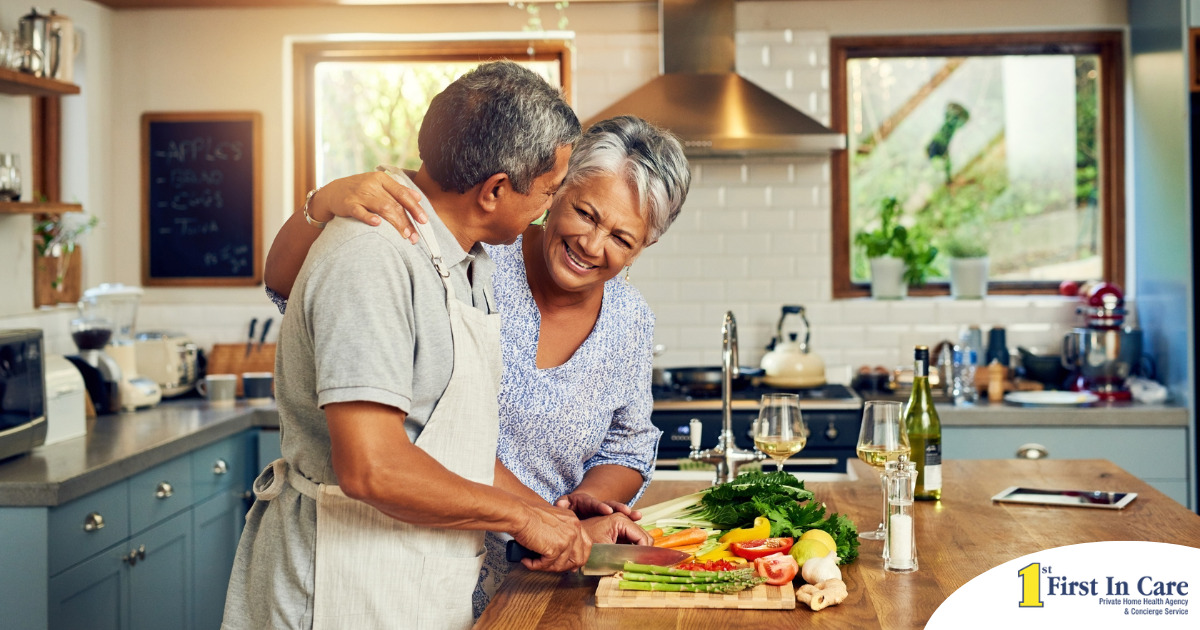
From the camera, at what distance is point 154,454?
10.0 feet

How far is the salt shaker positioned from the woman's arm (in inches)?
32.8

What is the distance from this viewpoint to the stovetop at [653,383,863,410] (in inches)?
152

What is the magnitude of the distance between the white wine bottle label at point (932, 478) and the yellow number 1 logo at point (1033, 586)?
1023 millimetres

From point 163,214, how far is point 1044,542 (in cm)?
388

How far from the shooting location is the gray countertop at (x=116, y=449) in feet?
8.32

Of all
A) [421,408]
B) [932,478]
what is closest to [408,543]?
[421,408]

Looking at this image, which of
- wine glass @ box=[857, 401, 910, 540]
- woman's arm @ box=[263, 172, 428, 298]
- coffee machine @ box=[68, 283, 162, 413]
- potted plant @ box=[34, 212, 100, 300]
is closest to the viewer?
woman's arm @ box=[263, 172, 428, 298]

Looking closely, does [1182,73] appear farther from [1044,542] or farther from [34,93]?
[34,93]

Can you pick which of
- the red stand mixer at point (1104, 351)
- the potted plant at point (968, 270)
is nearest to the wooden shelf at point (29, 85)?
the potted plant at point (968, 270)

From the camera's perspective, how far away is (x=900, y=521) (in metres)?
1.68

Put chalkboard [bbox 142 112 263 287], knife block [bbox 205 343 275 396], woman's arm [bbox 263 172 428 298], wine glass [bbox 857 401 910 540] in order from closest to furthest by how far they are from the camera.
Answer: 1. woman's arm [bbox 263 172 428 298]
2. wine glass [bbox 857 401 910 540]
3. knife block [bbox 205 343 275 396]
4. chalkboard [bbox 142 112 263 287]

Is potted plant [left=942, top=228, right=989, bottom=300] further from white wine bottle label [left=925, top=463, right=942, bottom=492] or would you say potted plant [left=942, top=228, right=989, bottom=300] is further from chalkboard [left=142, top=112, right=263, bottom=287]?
chalkboard [left=142, top=112, right=263, bottom=287]

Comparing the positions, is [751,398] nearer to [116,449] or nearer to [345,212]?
[116,449]

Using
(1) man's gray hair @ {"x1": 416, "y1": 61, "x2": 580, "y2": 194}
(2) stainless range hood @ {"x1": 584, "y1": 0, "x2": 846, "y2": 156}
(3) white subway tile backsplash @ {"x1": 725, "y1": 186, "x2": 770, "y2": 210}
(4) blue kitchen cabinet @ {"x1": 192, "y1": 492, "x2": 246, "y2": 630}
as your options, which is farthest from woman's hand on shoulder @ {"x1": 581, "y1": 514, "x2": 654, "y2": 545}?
(3) white subway tile backsplash @ {"x1": 725, "y1": 186, "x2": 770, "y2": 210}
